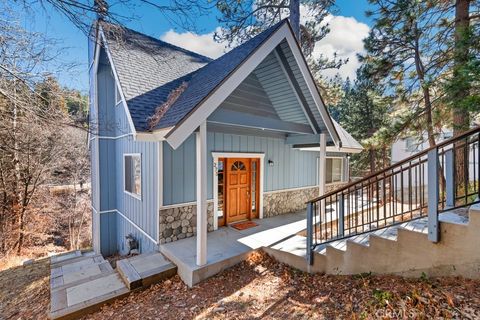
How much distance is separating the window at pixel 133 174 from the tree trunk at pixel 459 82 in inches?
274

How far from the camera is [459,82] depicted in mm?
4621

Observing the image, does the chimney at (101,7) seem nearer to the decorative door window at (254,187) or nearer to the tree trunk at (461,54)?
the decorative door window at (254,187)

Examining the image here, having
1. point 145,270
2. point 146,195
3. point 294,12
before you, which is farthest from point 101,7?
point 294,12

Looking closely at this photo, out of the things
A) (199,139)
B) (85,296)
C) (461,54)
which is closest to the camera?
(85,296)

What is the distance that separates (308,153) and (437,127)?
4.47m

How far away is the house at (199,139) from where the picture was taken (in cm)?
438

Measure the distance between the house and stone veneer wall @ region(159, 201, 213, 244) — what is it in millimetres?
25

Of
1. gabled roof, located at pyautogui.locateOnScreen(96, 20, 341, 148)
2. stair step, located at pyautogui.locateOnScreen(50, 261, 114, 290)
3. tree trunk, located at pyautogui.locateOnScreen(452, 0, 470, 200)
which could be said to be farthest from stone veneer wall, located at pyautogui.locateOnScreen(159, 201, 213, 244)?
tree trunk, located at pyautogui.locateOnScreen(452, 0, 470, 200)

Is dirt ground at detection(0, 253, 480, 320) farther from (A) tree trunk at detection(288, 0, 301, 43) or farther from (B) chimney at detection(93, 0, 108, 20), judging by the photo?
(A) tree trunk at detection(288, 0, 301, 43)

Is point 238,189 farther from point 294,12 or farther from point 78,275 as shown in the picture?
point 294,12

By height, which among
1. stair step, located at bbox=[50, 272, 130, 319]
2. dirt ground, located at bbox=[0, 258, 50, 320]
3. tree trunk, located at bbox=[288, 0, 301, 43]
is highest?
tree trunk, located at bbox=[288, 0, 301, 43]

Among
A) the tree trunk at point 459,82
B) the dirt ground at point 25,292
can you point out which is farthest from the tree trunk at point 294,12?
the dirt ground at point 25,292

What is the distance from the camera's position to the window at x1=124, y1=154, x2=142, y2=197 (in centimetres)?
634

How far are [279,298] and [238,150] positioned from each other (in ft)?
13.6
